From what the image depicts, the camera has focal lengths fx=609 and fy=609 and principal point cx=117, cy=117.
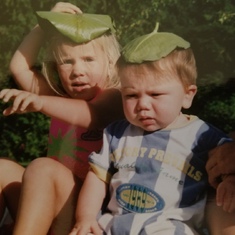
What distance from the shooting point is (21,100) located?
90 centimetres

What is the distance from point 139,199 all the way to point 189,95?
0.17 m

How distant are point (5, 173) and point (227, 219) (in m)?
0.38

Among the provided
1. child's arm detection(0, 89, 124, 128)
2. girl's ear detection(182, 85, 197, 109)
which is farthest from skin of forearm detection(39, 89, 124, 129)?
girl's ear detection(182, 85, 197, 109)

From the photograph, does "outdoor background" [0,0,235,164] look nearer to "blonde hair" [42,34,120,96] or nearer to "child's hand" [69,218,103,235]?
"blonde hair" [42,34,120,96]

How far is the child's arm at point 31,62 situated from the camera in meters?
0.96

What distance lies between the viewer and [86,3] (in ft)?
3.11

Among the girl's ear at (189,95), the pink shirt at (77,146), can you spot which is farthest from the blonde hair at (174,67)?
the pink shirt at (77,146)

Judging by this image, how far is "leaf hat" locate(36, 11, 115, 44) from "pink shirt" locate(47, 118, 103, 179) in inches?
5.4

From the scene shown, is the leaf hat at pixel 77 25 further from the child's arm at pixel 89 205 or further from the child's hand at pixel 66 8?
the child's arm at pixel 89 205

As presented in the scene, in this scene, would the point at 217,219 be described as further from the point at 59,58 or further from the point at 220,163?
the point at 59,58

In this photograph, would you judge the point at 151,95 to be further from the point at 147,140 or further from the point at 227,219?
the point at 227,219

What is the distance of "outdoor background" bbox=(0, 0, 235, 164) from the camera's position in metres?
0.87

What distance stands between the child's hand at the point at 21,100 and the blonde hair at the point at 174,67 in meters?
0.14

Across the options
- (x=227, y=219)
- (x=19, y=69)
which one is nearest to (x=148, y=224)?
(x=227, y=219)
